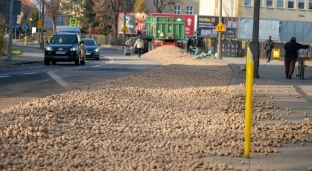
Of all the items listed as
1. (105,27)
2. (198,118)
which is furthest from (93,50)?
(105,27)

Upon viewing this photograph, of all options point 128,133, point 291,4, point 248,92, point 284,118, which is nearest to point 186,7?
point 291,4

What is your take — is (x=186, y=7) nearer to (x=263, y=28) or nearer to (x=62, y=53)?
(x=263, y=28)

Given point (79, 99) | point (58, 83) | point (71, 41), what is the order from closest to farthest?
point (79, 99)
point (58, 83)
point (71, 41)

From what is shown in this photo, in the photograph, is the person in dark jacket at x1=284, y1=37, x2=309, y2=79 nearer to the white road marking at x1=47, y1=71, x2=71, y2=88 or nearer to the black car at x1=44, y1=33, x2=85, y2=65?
the white road marking at x1=47, y1=71, x2=71, y2=88

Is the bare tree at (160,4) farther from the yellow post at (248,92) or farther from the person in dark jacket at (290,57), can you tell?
the yellow post at (248,92)

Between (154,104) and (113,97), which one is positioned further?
(113,97)

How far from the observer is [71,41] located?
114 feet

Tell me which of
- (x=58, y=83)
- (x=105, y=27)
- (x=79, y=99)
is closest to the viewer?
(x=79, y=99)

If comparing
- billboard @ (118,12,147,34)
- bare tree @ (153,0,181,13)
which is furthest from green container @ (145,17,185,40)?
bare tree @ (153,0,181,13)

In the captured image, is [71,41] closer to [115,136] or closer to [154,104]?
[154,104]

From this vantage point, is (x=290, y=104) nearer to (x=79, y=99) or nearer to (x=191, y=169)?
(x=79, y=99)

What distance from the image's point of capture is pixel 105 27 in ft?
333

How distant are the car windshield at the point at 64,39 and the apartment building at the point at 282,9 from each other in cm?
3972

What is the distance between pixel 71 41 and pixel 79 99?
21.1 meters
